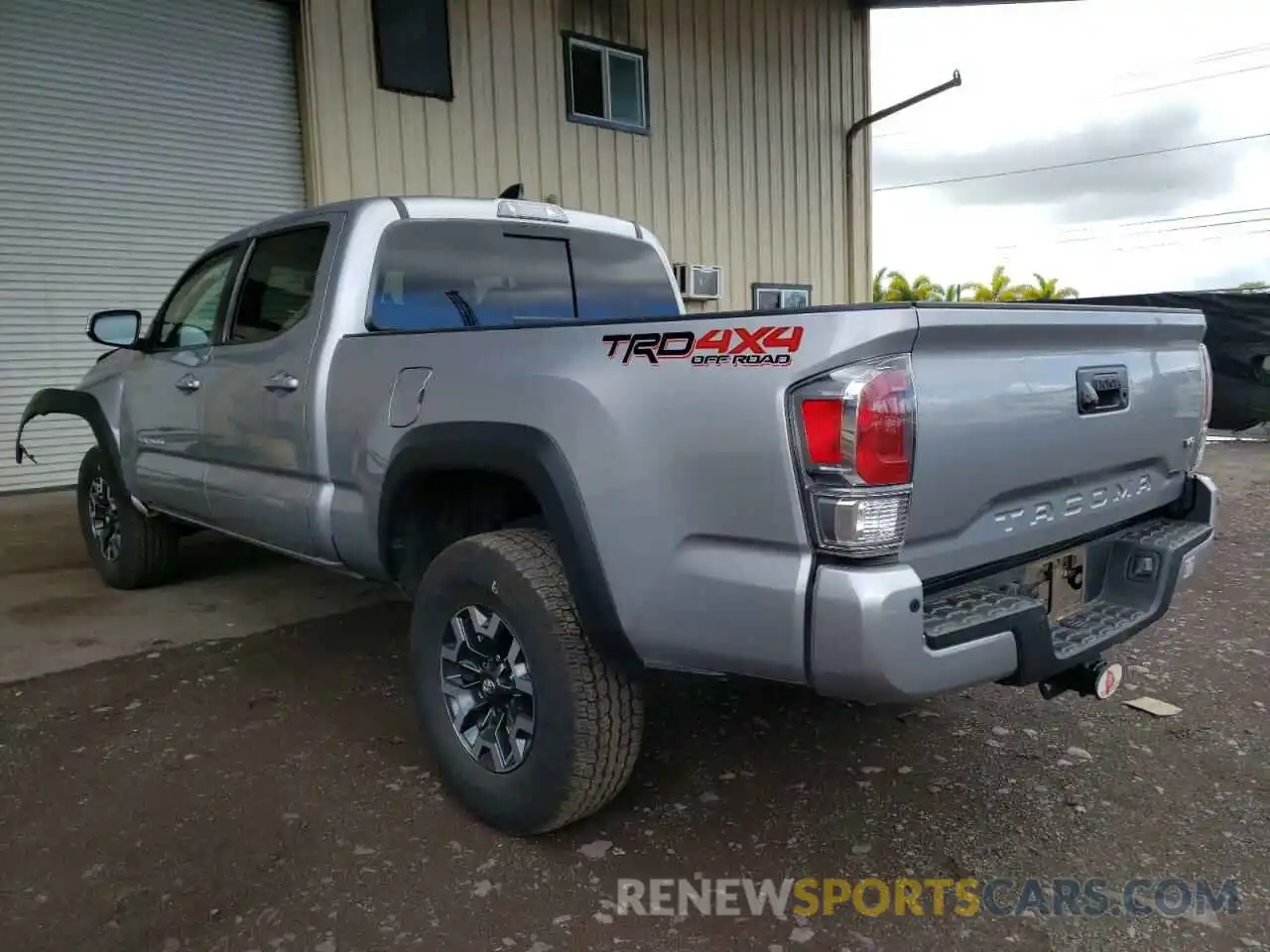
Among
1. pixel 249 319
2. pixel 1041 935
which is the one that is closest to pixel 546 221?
pixel 249 319

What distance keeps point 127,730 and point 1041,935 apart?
3088mm

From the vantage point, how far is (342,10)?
9.07 meters

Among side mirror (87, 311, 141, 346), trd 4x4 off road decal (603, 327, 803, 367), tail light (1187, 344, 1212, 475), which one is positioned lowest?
tail light (1187, 344, 1212, 475)

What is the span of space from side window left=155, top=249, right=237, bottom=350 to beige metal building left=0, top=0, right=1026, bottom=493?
4.74 meters

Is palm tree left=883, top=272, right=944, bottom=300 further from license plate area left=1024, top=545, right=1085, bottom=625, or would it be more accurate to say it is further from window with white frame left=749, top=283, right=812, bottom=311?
A: license plate area left=1024, top=545, right=1085, bottom=625

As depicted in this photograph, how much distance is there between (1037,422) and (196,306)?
3.80 meters

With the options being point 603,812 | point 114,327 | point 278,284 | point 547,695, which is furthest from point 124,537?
point 547,695

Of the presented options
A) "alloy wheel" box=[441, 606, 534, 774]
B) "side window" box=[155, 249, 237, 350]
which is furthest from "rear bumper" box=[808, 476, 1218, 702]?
"side window" box=[155, 249, 237, 350]

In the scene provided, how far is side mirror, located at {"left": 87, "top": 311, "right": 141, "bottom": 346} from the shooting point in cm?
469

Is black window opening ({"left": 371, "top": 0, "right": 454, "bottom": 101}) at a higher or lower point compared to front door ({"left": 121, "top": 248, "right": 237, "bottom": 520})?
higher

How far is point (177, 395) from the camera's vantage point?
444 centimetres

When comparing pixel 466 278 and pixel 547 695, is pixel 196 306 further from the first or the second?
pixel 547 695

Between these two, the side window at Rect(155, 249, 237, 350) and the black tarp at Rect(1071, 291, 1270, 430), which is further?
the black tarp at Rect(1071, 291, 1270, 430)

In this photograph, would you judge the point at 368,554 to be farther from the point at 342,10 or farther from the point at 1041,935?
the point at 342,10
